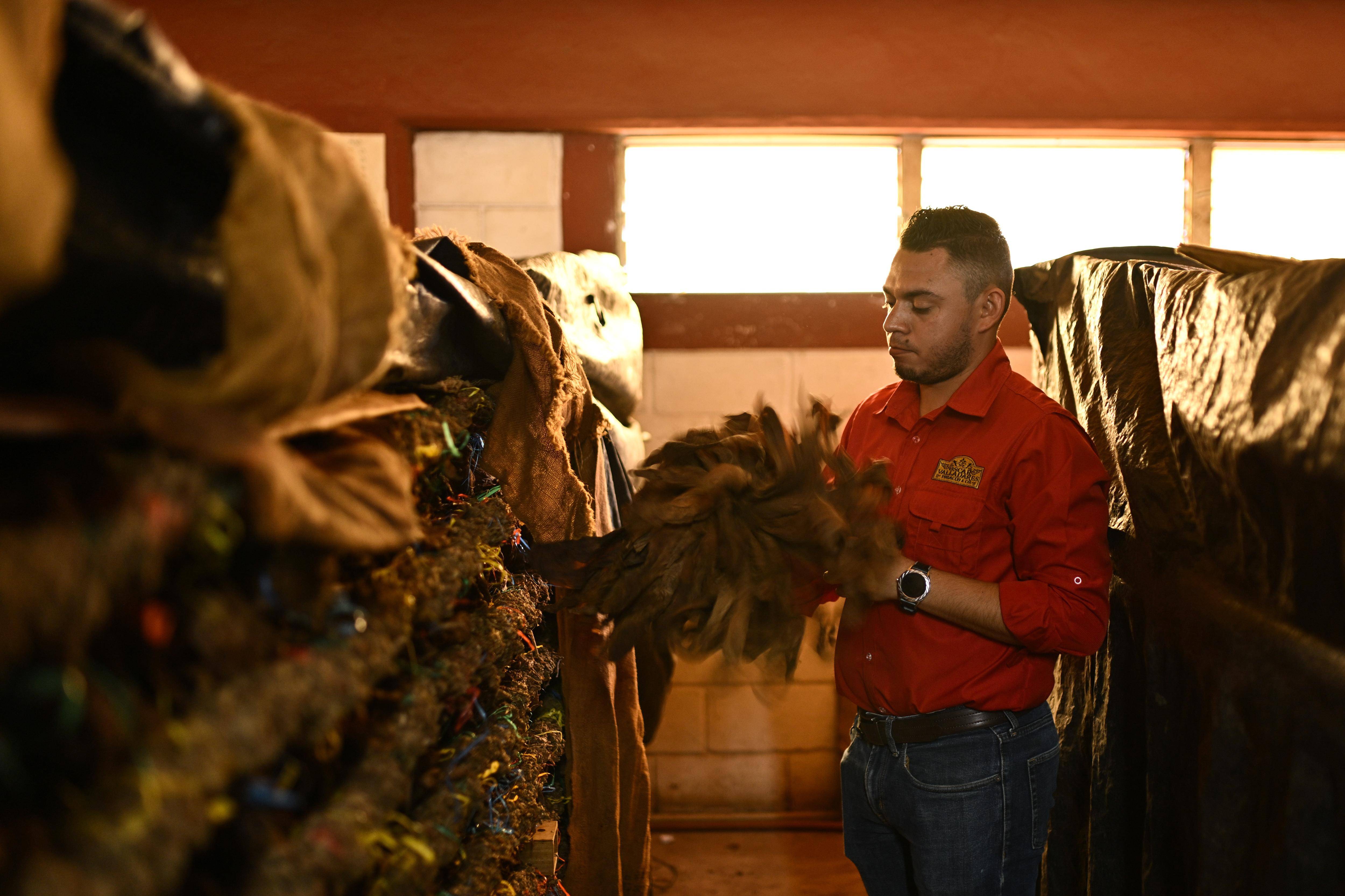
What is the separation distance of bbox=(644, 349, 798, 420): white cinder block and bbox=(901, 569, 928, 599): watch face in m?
1.78

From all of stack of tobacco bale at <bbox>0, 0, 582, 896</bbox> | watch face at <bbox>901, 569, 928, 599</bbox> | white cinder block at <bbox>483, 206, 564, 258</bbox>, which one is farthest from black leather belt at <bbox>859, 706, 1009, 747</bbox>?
white cinder block at <bbox>483, 206, 564, 258</bbox>

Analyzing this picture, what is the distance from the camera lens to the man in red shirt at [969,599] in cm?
149

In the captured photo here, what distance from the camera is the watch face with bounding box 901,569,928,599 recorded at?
4.83 feet

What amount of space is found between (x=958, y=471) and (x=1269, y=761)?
24.4 inches

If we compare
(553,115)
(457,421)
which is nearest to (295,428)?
(457,421)

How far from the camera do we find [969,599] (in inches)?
58.0

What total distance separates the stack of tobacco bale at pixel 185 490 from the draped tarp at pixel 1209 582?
106cm

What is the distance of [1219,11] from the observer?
3.03 metres

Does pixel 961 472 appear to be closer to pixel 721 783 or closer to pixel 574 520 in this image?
pixel 574 520

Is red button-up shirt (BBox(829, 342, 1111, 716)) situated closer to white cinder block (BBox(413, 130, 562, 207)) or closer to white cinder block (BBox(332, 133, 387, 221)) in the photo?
white cinder block (BBox(413, 130, 562, 207))

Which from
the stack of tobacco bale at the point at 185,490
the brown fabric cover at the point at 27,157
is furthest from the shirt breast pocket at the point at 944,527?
the brown fabric cover at the point at 27,157

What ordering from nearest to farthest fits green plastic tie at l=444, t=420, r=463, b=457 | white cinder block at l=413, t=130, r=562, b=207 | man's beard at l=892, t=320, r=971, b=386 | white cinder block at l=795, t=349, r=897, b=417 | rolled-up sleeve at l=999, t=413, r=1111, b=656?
green plastic tie at l=444, t=420, r=463, b=457, rolled-up sleeve at l=999, t=413, r=1111, b=656, man's beard at l=892, t=320, r=971, b=386, white cinder block at l=413, t=130, r=562, b=207, white cinder block at l=795, t=349, r=897, b=417

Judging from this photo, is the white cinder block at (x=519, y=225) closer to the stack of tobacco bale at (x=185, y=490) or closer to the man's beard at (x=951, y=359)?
the man's beard at (x=951, y=359)

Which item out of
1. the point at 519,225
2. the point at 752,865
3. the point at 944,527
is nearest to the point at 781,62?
the point at 519,225
